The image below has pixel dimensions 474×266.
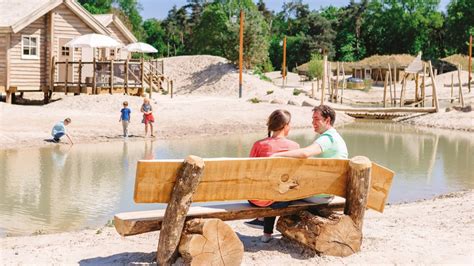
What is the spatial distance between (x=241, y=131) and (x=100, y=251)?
2100 centimetres

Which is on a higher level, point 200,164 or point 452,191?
point 200,164

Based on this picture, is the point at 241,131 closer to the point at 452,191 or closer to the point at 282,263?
the point at 452,191

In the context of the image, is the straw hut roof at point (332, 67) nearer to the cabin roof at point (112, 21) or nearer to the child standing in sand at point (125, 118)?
the cabin roof at point (112, 21)

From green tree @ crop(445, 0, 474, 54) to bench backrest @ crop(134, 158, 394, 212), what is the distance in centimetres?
7591

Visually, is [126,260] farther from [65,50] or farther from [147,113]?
[65,50]

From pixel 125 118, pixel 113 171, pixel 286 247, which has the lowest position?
pixel 113 171

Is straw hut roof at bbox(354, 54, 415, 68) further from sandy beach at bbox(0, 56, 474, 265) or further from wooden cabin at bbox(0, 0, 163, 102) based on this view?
wooden cabin at bbox(0, 0, 163, 102)

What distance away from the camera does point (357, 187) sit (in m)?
6.80

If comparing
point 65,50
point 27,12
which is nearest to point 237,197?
point 27,12

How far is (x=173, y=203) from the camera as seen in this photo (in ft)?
19.7

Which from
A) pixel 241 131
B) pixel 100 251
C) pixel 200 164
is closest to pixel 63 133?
pixel 241 131

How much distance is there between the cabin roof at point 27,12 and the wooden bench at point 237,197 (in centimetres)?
2587

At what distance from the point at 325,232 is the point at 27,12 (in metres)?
27.2

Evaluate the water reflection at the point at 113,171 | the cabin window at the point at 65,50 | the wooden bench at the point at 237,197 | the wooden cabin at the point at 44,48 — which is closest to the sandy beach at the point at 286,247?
the wooden bench at the point at 237,197
